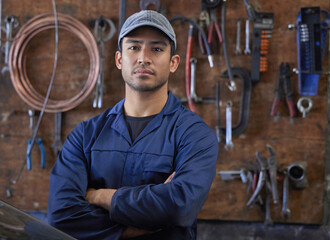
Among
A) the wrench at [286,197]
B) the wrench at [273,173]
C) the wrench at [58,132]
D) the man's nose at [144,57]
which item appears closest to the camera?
the man's nose at [144,57]

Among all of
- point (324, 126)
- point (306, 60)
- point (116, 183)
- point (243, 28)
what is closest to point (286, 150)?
point (324, 126)

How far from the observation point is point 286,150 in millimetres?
2416

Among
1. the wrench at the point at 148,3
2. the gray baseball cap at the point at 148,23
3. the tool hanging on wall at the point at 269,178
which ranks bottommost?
the tool hanging on wall at the point at 269,178

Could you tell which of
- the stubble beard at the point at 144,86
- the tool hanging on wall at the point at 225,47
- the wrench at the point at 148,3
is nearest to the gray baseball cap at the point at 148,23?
the stubble beard at the point at 144,86

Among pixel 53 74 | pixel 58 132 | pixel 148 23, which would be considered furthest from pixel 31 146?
pixel 148 23

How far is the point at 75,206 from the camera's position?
1.28m

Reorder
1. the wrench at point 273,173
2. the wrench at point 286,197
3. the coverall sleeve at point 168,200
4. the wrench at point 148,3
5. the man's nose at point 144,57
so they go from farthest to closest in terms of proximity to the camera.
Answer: the wrench at point 148,3 < the wrench at point 286,197 < the wrench at point 273,173 < the man's nose at point 144,57 < the coverall sleeve at point 168,200

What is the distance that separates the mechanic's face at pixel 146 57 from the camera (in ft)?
4.21

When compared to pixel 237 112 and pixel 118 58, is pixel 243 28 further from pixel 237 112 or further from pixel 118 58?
pixel 118 58

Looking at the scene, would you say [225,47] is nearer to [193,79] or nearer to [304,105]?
[193,79]

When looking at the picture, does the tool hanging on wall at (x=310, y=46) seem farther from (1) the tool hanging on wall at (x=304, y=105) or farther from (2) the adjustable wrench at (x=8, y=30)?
(2) the adjustable wrench at (x=8, y=30)

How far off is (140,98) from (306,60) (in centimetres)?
147

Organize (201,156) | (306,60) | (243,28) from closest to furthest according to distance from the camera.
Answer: (201,156), (306,60), (243,28)

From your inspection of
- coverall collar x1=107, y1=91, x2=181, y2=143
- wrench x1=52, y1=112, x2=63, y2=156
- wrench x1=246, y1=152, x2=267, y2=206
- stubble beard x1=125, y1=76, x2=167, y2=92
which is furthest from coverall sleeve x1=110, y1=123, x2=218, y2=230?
wrench x1=52, y1=112, x2=63, y2=156
